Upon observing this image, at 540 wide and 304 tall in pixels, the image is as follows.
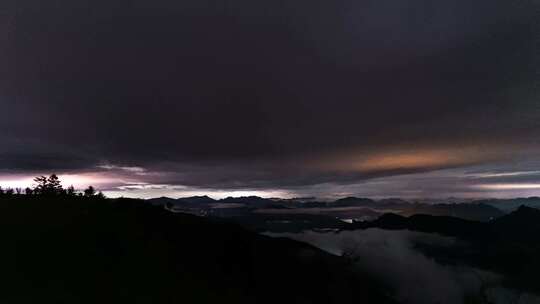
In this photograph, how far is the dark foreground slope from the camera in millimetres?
89062

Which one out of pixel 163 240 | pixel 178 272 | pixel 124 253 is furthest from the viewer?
pixel 163 240

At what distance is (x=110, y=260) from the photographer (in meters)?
119

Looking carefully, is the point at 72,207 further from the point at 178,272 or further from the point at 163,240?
the point at 178,272

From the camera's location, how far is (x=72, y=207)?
15000cm

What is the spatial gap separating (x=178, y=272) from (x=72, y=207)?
52.9 meters

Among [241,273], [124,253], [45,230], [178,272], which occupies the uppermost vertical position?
[45,230]

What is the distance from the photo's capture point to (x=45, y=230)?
114 metres

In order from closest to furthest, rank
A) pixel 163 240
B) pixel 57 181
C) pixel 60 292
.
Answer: pixel 60 292, pixel 163 240, pixel 57 181

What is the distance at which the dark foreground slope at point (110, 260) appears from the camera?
89062mm

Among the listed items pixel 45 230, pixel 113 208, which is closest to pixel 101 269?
pixel 45 230

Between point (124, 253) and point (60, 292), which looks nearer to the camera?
point (60, 292)

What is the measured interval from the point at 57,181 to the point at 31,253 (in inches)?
3754

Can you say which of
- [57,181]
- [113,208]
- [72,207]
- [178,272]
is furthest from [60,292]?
[57,181]

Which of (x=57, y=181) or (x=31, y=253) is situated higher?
(x=57, y=181)
